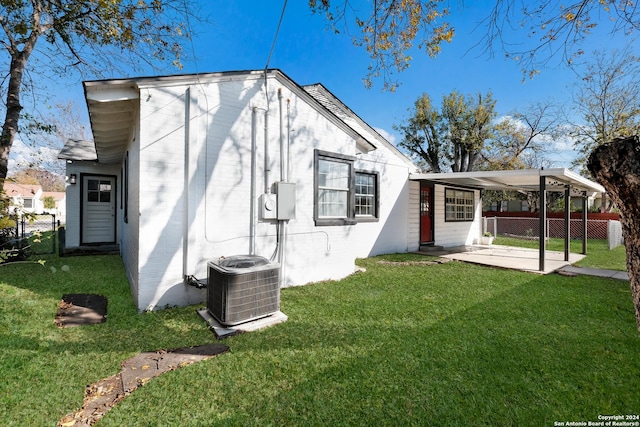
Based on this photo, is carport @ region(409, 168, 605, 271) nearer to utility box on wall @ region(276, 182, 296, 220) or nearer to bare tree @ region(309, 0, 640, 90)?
bare tree @ region(309, 0, 640, 90)

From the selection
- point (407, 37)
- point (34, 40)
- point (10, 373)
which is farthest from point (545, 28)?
point (34, 40)

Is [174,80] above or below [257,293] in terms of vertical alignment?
above

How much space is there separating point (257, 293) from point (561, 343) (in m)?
3.70

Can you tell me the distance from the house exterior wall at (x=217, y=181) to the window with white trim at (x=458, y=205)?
720cm

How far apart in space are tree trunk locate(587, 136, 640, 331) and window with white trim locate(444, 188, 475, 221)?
35.7ft

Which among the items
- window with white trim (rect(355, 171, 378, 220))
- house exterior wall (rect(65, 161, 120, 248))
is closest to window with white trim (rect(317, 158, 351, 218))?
window with white trim (rect(355, 171, 378, 220))

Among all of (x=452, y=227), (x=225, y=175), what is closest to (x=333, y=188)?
(x=225, y=175)

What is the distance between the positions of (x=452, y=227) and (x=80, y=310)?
1207cm

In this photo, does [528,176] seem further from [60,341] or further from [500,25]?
[60,341]

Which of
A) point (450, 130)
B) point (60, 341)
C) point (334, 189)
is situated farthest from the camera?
point (450, 130)

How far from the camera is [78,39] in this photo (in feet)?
24.7

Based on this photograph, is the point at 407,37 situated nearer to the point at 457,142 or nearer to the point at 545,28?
the point at 545,28

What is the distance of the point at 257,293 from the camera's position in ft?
12.7

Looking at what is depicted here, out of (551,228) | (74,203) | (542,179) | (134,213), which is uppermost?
(542,179)
